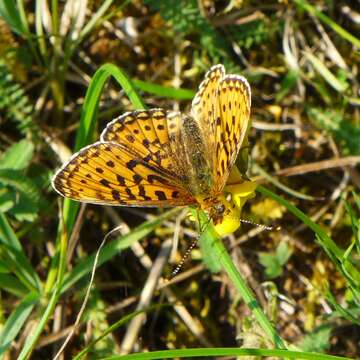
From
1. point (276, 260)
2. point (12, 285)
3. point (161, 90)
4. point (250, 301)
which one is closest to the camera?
point (250, 301)

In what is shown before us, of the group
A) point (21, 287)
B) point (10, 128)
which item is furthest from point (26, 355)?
point (10, 128)

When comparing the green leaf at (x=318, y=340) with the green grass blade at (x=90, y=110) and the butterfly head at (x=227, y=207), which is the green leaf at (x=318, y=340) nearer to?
the butterfly head at (x=227, y=207)

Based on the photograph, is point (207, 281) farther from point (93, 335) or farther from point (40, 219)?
point (40, 219)

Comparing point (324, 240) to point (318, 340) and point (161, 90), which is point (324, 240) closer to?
point (318, 340)

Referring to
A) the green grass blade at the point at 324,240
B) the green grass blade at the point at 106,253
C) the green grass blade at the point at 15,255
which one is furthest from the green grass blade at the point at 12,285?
the green grass blade at the point at 324,240

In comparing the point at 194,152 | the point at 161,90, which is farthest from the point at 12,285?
the point at 161,90
